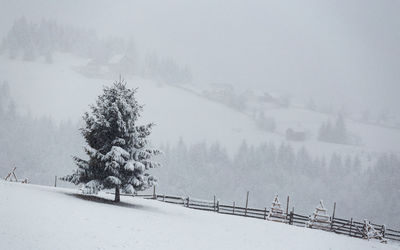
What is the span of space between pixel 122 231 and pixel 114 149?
29.6 feet

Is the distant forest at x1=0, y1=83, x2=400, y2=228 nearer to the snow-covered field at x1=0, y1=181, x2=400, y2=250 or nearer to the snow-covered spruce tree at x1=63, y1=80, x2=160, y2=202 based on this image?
the snow-covered spruce tree at x1=63, y1=80, x2=160, y2=202

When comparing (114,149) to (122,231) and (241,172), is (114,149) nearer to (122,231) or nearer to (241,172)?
(122,231)

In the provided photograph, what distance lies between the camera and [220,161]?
145 metres

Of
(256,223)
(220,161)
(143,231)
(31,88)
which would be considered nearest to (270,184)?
(220,161)

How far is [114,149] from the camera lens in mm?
27391

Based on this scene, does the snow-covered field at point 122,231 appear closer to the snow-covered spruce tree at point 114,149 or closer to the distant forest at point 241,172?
the snow-covered spruce tree at point 114,149

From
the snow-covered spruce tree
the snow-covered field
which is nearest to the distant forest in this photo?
the snow-covered spruce tree

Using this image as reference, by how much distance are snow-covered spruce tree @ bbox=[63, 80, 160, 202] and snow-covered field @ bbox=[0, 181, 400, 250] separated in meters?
3.20

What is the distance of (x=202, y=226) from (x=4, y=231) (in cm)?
1275

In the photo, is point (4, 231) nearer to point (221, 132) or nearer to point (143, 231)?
point (143, 231)

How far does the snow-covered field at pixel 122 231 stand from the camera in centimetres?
1636

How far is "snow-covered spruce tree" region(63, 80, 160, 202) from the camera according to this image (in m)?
27.4

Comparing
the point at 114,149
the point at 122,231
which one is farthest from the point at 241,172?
the point at 122,231

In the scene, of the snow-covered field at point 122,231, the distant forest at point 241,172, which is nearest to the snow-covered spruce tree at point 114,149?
the snow-covered field at point 122,231
